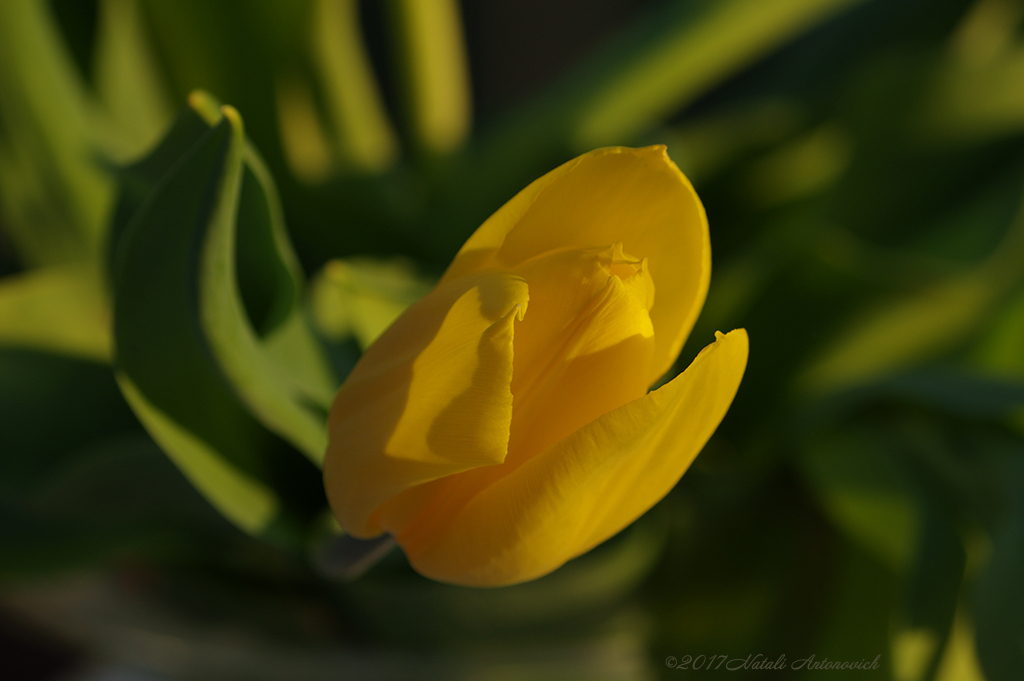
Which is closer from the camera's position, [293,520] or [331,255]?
[293,520]

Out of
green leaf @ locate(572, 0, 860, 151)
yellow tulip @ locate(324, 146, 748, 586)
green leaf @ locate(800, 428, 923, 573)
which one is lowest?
green leaf @ locate(800, 428, 923, 573)

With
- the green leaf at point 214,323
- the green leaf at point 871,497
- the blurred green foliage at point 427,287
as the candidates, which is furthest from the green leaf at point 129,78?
the green leaf at point 871,497

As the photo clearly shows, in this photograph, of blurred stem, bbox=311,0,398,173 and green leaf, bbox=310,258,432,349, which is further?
blurred stem, bbox=311,0,398,173

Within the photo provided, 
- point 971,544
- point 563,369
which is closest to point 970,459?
point 971,544

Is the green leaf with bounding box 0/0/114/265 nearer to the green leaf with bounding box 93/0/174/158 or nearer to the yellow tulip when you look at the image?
the green leaf with bounding box 93/0/174/158

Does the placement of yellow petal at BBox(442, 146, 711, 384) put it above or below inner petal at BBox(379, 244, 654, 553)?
above

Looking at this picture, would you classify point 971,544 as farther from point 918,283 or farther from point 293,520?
point 293,520

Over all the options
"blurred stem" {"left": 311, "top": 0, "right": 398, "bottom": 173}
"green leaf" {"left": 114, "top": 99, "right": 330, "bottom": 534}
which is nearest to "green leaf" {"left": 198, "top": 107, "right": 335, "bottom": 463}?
"green leaf" {"left": 114, "top": 99, "right": 330, "bottom": 534}

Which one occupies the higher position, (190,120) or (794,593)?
(190,120)
